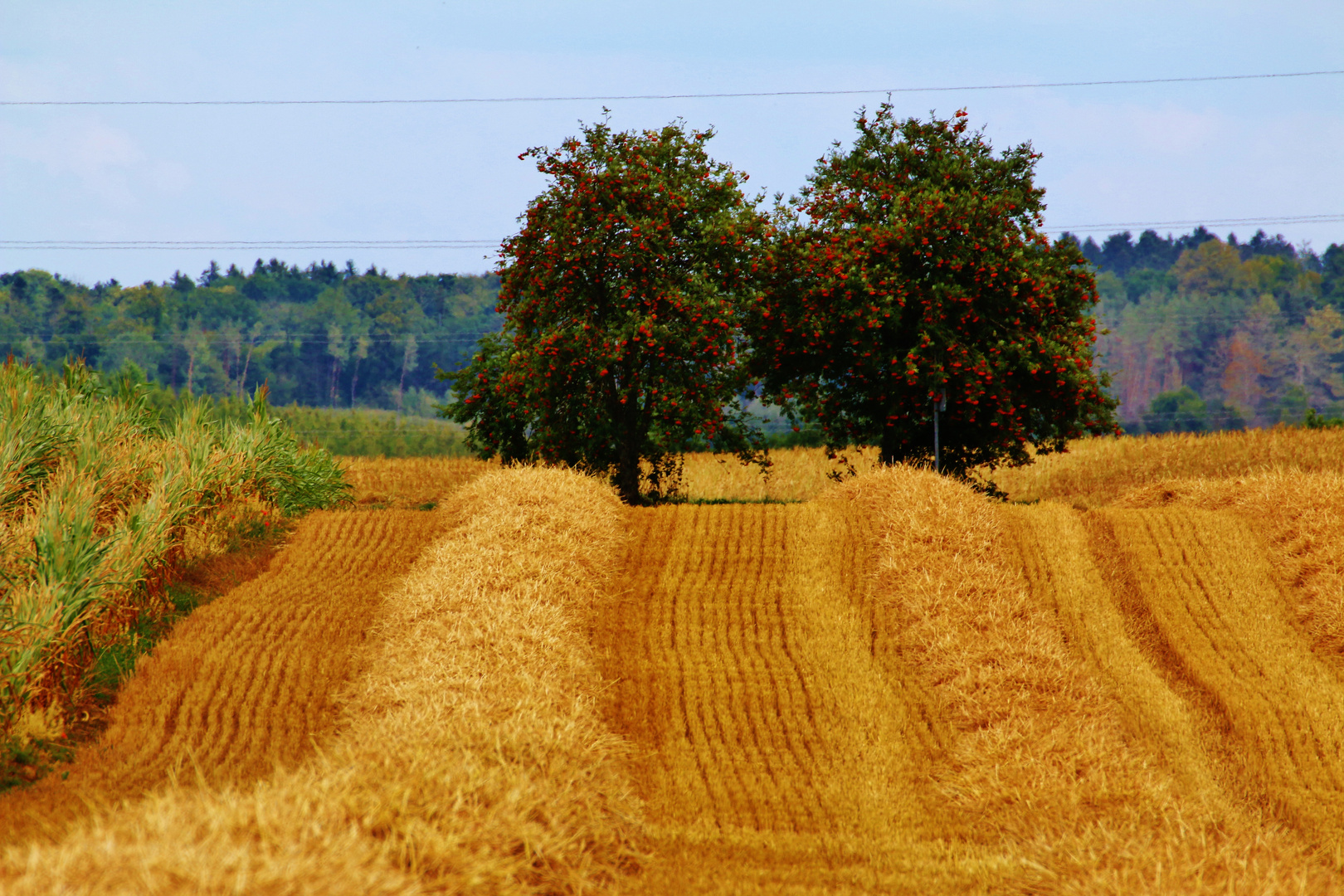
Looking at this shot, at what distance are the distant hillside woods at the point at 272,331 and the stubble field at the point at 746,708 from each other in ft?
240

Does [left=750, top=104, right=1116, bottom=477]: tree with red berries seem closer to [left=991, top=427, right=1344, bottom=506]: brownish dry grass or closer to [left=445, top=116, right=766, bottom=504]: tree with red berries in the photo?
[left=445, top=116, right=766, bottom=504]: tree with red berries

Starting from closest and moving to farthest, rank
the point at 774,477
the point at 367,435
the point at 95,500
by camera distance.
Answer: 1. the point at 95,500
2. the point at 774,477
3. the point at 367,435

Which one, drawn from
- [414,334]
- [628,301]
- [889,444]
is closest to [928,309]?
[889,444]

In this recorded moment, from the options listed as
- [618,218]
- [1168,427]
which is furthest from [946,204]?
[1168,427]

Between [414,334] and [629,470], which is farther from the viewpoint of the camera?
[414,334]

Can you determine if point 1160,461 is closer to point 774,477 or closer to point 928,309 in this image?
point 774,477

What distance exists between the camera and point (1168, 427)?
76438 mm

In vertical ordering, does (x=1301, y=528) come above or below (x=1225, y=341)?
below

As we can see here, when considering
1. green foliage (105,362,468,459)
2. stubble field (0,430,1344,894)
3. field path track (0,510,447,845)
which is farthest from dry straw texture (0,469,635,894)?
green foliage (105,362,468,459)

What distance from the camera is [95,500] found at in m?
10.9

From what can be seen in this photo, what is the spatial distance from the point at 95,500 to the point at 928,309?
14.1m

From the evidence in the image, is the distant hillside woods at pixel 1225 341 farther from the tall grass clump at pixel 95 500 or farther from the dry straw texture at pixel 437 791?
the dry straw texture at pixel 437 791

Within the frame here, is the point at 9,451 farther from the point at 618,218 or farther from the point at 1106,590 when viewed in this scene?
the point at 1106,590

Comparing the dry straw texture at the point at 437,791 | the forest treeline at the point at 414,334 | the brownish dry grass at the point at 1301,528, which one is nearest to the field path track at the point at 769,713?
the dry straw texture at the point at 437,791
